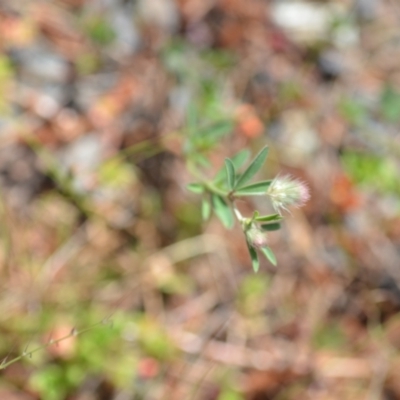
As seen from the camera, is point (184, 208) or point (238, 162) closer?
point (238, 162)

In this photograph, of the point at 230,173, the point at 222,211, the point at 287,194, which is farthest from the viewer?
the point at 222,211

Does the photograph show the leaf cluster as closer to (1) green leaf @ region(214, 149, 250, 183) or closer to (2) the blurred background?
(1) green leaf @ region(214, 149, 250, 183)

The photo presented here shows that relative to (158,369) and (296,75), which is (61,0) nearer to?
(296,75)

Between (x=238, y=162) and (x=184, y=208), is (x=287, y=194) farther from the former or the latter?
(x=184, y=208)

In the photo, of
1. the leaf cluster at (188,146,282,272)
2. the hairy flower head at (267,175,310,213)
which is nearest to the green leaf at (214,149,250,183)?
the leaf cluster at (188,146,282,272)

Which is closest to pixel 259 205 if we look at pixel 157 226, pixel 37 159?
pixel 157 226

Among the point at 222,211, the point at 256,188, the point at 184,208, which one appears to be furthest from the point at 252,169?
the point at 184,208
